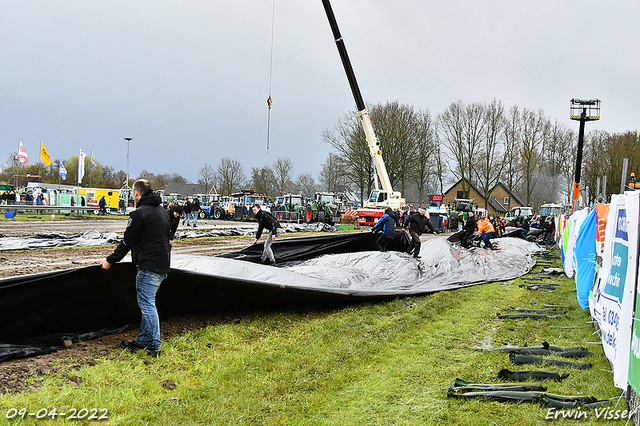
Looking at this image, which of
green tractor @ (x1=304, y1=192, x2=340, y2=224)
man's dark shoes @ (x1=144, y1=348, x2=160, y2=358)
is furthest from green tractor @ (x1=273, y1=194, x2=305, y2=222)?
man's dark shoes @ (x1=144, y1=348, x2=160, y2=358)

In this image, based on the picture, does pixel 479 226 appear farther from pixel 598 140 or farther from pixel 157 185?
pixel 157 185

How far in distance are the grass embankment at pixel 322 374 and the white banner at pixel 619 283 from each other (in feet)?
1.44

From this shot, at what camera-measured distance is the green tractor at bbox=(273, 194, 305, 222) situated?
34.4 meters

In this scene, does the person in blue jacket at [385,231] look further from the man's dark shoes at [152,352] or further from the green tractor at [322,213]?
the green tractor at [322,213]

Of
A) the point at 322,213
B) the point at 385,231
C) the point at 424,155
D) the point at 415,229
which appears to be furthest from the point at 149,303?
the point at 424,155

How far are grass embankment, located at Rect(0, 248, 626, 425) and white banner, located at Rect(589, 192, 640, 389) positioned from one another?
1.44ft

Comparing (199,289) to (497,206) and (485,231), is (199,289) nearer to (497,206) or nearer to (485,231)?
(485,231)

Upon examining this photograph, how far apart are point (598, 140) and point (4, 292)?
5143 centimetres

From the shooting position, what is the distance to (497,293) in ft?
31.5

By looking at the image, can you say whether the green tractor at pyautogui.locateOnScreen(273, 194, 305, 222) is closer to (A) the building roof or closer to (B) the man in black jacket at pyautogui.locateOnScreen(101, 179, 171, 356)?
(B) the man in black jacket at pyautogui.locateOnScreen(101, 179, 171, 356)

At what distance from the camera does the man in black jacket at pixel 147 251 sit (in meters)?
4.84

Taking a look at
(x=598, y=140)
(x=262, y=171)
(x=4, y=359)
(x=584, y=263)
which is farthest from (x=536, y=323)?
(x=262, y=171)

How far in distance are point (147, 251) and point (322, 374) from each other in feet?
7.30

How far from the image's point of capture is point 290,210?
36281mm
